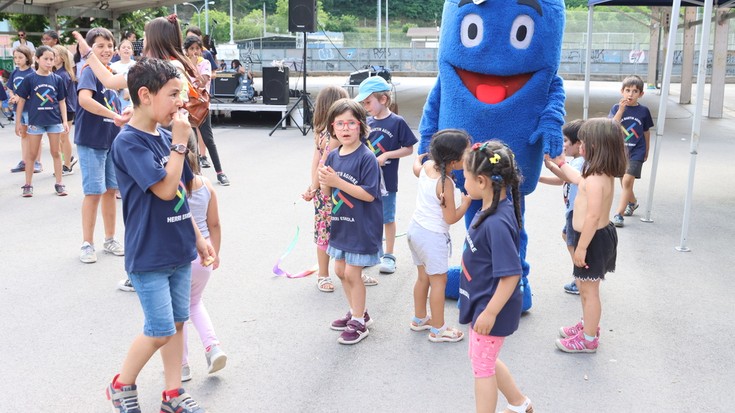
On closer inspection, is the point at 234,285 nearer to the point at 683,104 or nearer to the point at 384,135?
the point at 384,135

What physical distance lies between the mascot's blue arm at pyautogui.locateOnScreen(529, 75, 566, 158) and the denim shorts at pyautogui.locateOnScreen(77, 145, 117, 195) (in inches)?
130

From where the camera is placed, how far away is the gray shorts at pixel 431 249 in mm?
3998

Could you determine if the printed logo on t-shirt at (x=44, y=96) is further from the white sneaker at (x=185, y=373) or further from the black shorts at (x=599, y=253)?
the black shorts at (x=599, y=253)

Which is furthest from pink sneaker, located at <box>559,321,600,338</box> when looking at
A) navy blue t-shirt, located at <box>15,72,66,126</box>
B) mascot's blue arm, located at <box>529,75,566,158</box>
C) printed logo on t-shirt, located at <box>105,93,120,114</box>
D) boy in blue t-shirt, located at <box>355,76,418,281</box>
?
navy blue t-shirt, located at <box>15,72,66,126</box>

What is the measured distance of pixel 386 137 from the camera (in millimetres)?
5145

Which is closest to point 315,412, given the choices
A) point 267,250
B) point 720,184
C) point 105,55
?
point 267,250

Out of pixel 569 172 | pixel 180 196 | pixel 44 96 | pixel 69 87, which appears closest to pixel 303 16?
pixel 69 87

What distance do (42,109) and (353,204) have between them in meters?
5.33

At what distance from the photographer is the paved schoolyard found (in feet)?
11.3

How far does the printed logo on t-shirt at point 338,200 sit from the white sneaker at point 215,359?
1.05 m

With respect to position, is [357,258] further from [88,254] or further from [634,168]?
[634,168]

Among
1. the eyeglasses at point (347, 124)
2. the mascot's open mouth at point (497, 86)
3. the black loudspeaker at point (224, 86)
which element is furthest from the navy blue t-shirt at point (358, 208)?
the black loudspeaker at point (224, 86)

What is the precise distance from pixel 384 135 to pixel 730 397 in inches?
110

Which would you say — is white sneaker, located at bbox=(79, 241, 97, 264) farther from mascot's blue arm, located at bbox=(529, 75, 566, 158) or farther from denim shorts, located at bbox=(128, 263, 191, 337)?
mascot's blue arm, located at bbox=(529, 75, 566, 158)
